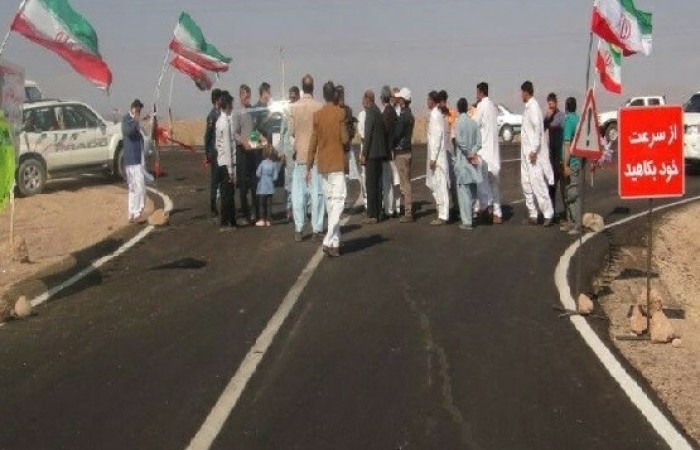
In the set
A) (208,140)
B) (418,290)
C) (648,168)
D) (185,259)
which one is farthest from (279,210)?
(648,168)

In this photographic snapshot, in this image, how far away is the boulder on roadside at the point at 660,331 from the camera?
9516 millimetres

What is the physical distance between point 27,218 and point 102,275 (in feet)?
26.4

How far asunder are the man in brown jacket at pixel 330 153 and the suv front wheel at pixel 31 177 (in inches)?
439

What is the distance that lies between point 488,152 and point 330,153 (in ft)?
12.7

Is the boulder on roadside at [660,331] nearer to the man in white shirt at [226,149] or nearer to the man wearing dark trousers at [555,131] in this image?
the man wearing dark trousers at [555,131]

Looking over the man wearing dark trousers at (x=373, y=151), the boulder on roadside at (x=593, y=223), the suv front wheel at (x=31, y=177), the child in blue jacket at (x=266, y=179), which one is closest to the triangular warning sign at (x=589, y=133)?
the boulder on roadside at (x=593, y=223)

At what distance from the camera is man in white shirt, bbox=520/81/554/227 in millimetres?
15359

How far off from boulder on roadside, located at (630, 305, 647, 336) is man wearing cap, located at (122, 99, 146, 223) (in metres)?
9.72

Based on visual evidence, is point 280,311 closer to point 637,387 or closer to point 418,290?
point 418,290

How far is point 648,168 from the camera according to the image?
10.3m

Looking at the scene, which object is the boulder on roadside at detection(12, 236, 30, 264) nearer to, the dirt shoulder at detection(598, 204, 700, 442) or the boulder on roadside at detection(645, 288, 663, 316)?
the dirt shoulder at detection(598, 204, 700, 442)

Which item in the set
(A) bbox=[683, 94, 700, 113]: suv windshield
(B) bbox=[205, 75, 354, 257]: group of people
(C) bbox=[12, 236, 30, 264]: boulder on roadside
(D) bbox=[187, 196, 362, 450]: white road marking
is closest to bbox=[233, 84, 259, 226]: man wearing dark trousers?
(B) bbox=[205, 75, 354, 257]: group of people

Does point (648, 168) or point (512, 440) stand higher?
point (648, 168)

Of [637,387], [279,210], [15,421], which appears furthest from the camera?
[279,210]
